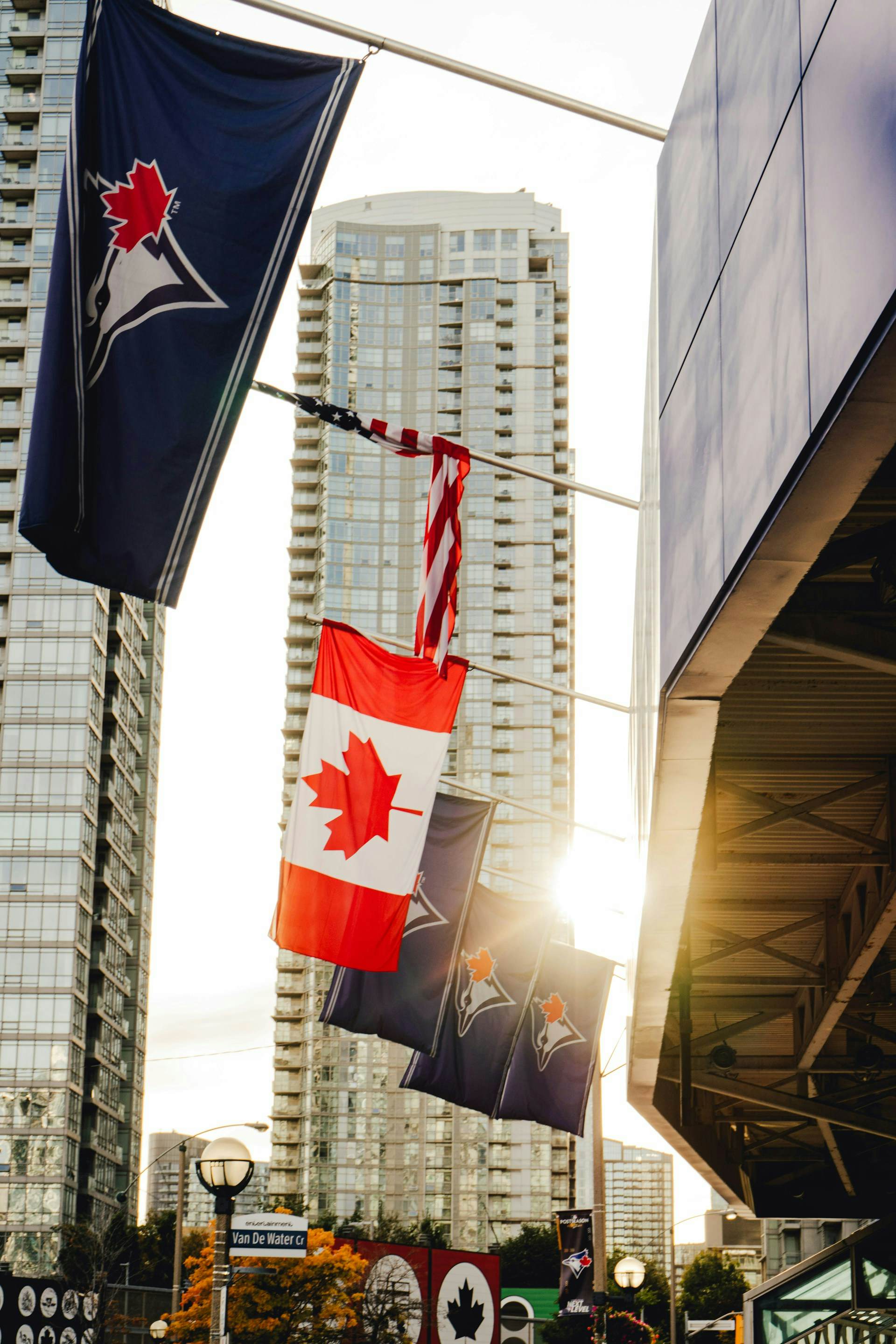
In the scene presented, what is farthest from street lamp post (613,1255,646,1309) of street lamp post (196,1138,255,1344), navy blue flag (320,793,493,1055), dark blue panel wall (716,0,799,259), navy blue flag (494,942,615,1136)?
dark blue panel wall (716,0,799,259)

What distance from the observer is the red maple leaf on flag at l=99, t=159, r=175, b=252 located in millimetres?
8289

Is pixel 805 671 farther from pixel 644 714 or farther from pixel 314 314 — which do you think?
pixel 314 314

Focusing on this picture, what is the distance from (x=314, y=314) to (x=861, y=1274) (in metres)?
125

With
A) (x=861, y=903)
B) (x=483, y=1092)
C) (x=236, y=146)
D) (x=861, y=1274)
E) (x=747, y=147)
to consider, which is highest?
(x=236, y=146)

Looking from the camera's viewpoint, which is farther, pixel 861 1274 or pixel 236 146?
pixel 861 1274

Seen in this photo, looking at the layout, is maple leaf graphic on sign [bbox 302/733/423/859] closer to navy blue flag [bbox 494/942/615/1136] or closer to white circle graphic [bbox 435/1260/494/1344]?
navy blue flag [bbox 494/942/615/1136]

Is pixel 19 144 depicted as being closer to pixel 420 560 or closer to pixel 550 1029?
pixel 420 560

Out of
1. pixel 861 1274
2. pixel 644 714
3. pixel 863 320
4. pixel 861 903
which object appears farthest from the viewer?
pixel 861 1274

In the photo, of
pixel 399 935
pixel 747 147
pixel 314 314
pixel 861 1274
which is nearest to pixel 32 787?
pixel 314 314

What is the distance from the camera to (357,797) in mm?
12672

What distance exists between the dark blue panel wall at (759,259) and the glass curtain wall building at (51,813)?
271 ft

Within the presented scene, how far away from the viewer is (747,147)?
6398 mm

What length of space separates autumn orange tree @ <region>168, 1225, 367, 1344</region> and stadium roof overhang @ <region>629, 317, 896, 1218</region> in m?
30.9

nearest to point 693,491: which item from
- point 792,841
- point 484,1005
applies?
point 792,841
